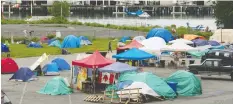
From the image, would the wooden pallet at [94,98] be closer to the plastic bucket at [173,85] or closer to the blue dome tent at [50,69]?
the plastic bucket at [173,85]

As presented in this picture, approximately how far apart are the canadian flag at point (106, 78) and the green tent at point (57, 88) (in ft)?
5.06

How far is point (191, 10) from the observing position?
188 meters

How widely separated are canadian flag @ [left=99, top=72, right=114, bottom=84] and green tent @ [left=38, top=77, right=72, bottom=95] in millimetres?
1543

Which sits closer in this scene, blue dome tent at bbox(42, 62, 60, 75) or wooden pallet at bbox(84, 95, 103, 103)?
wooden pallet at bbox(84, 95, 103, 103)

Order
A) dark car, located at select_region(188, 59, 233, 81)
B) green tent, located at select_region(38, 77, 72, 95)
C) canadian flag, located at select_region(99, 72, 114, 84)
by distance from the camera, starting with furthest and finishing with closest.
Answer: dark car, located at select_region(188, 59, 233, 81)
canadian flag, located at select_region(99, 72, 114, 84)
green tent, located at select_region(38, 77, 72, 95)

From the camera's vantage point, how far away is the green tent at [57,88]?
23.4 meters

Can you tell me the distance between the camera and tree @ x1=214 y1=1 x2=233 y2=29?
210ft

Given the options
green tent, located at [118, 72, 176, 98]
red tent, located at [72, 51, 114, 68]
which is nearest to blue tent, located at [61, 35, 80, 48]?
red tent, located at [72, 51, 114, 68]

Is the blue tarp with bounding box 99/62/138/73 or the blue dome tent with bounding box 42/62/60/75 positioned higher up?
the blue tarp with bounding box 99/62/138/73

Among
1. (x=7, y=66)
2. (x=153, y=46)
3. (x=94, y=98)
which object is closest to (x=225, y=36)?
(x=153, y=46)

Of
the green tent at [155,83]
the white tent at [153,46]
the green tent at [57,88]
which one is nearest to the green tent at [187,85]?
the green tent at [155,83]

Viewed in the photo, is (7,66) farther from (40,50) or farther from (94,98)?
(40,50)

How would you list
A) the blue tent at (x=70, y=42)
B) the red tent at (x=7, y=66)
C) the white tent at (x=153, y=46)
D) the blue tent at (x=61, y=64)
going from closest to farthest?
1. the red tent at (x=7, y=66)
2. the blue tent at (x=61, y=64)
3. the white tent at (x=153, y=46)
4. the blue tent at (x=70, y=42)

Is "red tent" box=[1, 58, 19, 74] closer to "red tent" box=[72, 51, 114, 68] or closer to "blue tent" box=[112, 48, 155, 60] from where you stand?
"blue tent" box=[112, 48, 155, 60]
